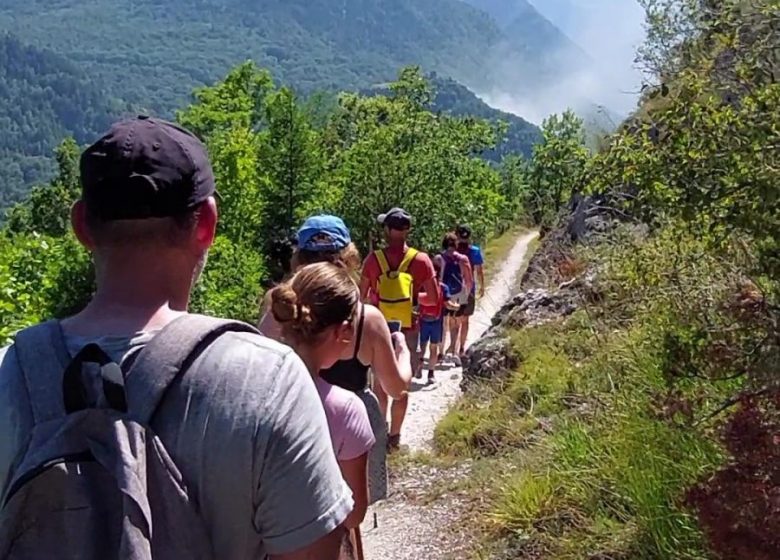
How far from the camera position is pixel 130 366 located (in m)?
1.52

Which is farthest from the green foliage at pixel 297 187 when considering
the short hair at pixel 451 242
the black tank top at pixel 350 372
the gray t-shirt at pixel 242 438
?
the gray t-shirt at pixel 242 438

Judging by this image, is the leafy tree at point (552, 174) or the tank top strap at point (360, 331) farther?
the leafy tree at point (552, 174)

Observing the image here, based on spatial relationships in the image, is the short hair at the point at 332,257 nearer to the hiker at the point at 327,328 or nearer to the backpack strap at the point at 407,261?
the hiker at the point at 327,328

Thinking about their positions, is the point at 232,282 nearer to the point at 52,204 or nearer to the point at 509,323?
the point at 509,323

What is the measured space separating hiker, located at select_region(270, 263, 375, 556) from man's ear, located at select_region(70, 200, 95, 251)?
4.09ft

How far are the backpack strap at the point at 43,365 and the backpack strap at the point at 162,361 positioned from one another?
0.41 feet

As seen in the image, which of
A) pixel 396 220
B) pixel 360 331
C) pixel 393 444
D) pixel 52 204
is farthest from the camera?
pixel 52 204

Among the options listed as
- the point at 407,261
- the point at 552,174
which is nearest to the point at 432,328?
the point at 407,261

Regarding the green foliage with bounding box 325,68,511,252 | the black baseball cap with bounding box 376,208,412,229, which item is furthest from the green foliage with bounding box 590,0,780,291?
the green foliage with bounding box 325,68,511,252

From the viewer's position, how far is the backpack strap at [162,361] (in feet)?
4.92

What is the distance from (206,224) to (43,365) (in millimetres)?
364

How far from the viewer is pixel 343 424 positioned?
Answer: 122 inches

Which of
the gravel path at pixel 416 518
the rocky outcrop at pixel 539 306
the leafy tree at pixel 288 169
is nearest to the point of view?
the gravel path at pixel 416 518

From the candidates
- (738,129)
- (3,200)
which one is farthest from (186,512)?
(3,200)
